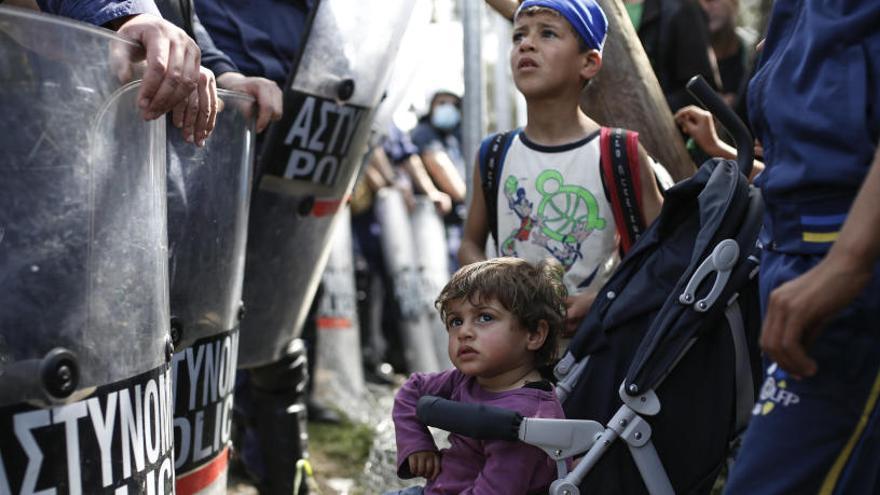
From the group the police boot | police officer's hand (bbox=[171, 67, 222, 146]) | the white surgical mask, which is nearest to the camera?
police officer's hand (bbox=[171, 67, 222, 146])

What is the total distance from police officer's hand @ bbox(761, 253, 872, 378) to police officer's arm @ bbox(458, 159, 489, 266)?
1.53 metres

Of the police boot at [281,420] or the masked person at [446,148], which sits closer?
the police boot at [281,420]

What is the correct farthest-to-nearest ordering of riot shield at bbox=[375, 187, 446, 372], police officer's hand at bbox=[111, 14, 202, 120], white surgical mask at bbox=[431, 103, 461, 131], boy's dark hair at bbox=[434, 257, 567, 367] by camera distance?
1. white surgical mask at bbox=[431, 103, 461, 131]
2. riot shield at bbox=[375, 187, 446, 372]
3. boy's dark hair at bbox=[434, 257, 567, 367]
4. police officer's hand at bbox=[111, 14, 202, 120]

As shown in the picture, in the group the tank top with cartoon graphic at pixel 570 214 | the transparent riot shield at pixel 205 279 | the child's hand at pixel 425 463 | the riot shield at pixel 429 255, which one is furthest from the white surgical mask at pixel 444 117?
the child's hand at pixel 425 463

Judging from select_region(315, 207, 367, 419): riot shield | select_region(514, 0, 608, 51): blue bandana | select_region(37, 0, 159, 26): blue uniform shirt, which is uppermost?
select_region(37, 0, 159, 26): blue uniform shirt

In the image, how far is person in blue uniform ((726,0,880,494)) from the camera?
1.82m

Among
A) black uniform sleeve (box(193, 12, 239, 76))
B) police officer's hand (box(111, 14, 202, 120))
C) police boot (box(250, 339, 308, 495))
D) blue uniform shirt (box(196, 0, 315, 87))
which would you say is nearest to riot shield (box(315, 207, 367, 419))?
police boot (box(250, 339, 308, 495))

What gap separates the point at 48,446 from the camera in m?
1.82

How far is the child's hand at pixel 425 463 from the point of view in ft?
8.07

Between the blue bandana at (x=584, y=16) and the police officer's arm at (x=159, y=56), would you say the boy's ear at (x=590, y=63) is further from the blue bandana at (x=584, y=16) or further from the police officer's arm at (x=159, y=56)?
the police officer's arm at (x=159, y=56)

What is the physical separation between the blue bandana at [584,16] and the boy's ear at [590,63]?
0.02 meters

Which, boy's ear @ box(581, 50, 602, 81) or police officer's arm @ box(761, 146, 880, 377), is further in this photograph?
boy's ear @ box(581, 50, 602, 81)

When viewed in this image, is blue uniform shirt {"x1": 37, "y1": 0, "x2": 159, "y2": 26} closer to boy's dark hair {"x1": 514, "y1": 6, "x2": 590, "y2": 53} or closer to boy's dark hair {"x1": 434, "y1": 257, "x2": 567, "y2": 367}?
boy's dark hair {"x1": 434, "y1": 257, "x2": 567, "y2": 367}

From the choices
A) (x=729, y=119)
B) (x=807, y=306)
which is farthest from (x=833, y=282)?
(x=729, y=119)
